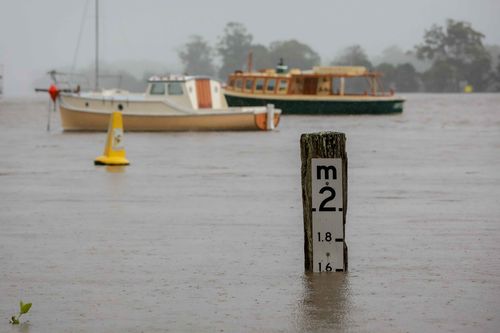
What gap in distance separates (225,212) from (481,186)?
20.5 feet

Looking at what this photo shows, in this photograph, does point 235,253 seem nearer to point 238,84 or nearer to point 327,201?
point 327,201

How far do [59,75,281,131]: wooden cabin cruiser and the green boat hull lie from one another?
1272 inches

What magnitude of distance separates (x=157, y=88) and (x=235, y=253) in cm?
3852

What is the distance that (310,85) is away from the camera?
92688mm

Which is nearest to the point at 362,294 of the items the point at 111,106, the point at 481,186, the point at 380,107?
the point at 481,186

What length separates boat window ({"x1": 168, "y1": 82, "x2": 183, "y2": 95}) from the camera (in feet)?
168

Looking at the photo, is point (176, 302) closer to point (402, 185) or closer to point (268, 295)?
point (268, 295)

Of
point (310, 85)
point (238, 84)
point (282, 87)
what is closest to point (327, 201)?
point (282, 87)

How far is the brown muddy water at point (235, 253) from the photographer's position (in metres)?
9.63

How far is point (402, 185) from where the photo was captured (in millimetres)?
22672

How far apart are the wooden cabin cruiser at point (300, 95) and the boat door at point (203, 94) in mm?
32115

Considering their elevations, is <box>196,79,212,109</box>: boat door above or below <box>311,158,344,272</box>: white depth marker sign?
below

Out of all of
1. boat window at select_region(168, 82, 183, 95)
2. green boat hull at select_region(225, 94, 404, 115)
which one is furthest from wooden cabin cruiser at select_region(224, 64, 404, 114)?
boat window at select_region(168, 82, 183, 95)

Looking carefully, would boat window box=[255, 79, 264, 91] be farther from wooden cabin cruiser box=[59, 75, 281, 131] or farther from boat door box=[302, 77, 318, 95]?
wooden cabin cruiser box=[59, 75, 281, 131]
